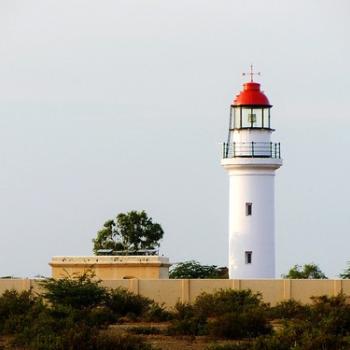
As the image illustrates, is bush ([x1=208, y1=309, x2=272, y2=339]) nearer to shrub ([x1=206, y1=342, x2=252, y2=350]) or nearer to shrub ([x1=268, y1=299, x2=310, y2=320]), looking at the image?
shrub ([x1=206, y1=342, x2=252, y2=350])

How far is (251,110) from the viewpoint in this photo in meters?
62.9

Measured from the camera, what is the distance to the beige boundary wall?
51312 millimetres

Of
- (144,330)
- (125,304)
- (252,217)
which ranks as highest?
(252,217)

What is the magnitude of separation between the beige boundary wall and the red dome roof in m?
12.9

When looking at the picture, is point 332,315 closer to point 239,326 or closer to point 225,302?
point 239,326

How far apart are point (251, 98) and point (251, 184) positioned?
12.0 ft

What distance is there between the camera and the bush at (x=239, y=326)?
1512 inches

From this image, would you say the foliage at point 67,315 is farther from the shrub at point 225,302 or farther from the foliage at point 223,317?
the shrub at point 225,302

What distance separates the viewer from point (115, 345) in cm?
3428

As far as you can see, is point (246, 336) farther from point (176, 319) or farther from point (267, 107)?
point (267, 107)

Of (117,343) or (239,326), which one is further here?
(239,326)

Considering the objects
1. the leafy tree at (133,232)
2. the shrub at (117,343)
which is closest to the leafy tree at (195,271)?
the leafy tree at (133,232)

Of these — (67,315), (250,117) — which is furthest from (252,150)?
(67,315)

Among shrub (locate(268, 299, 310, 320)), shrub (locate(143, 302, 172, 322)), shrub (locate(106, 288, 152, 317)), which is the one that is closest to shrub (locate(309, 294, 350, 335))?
shrub (locate(268, 299, 310, 320))
